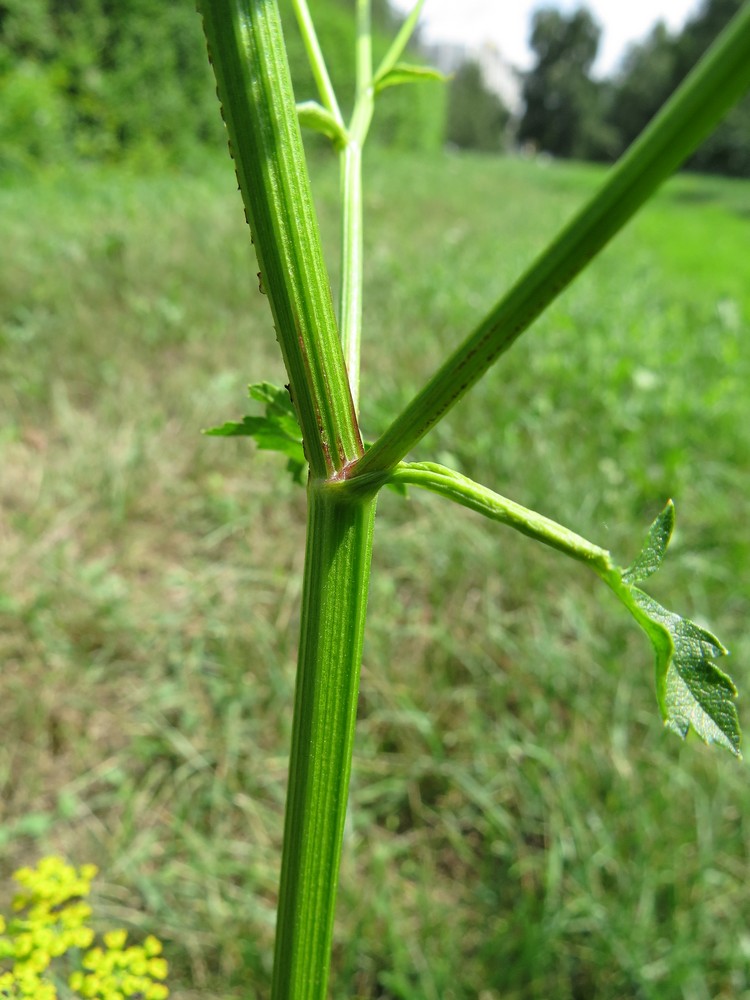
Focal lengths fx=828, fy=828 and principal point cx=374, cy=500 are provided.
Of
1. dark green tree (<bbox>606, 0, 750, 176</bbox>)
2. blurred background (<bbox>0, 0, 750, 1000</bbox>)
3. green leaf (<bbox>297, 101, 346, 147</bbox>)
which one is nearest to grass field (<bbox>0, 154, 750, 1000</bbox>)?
blurred background (<bbox>0, 0, 750, 1000</bbox>)

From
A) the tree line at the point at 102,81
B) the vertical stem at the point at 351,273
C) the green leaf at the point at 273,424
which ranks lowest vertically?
the green leaf at the point at 273,424

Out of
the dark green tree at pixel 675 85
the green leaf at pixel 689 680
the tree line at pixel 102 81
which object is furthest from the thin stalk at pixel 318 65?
the dark green tree at pixel 675 85

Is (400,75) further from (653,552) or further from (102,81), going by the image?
(102,81)

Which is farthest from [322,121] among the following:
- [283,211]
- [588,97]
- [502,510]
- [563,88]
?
[563,88]

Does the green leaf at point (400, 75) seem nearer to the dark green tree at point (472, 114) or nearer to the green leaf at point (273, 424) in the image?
the green leaf at point (273, 424)

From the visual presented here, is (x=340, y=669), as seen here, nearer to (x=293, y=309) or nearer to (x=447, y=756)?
(x=293, y=309)

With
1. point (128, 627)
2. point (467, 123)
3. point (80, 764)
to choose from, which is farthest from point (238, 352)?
point (467, 123)
